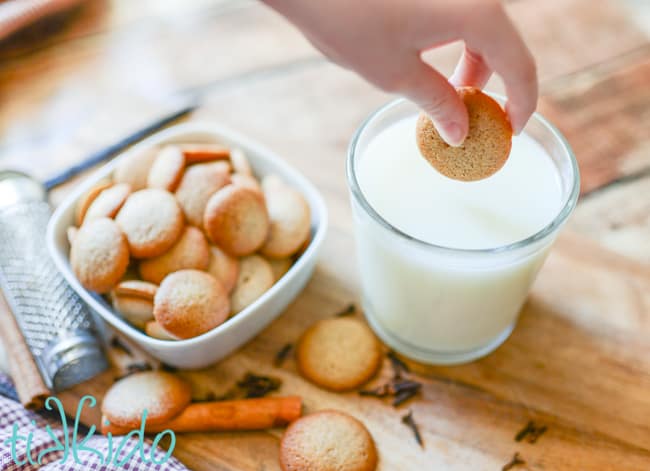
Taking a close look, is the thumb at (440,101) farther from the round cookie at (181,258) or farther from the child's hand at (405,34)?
the round cookie at (181,258)

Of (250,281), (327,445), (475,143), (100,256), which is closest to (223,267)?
(250,281)

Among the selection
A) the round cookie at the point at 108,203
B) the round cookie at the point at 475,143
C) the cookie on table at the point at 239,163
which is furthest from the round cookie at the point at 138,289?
the round cookie at the point at 475,143

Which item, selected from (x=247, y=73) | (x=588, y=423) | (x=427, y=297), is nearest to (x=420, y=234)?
(x=427, y=297)

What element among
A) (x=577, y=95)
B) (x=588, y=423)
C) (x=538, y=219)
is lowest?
(x=588, y=423)

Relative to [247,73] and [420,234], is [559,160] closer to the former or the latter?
[420,234]

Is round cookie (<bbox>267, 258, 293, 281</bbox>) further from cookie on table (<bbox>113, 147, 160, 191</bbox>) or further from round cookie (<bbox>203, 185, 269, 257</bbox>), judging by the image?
cookie on table (<bbox>113, 147, 160, 191</bbox>)

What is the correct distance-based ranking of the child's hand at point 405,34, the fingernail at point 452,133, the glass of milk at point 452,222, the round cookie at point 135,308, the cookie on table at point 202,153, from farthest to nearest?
the cookie on table at point 202,153
the round cookie at point 135,308
the glass of milk at point 452,222
the fingernail at point 452,133
the child's hand at point 405,34

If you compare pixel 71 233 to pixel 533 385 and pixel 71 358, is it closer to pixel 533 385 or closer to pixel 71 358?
pixel 71 358

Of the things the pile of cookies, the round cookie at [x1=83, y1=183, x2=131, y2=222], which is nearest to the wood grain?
the pile of cookies
